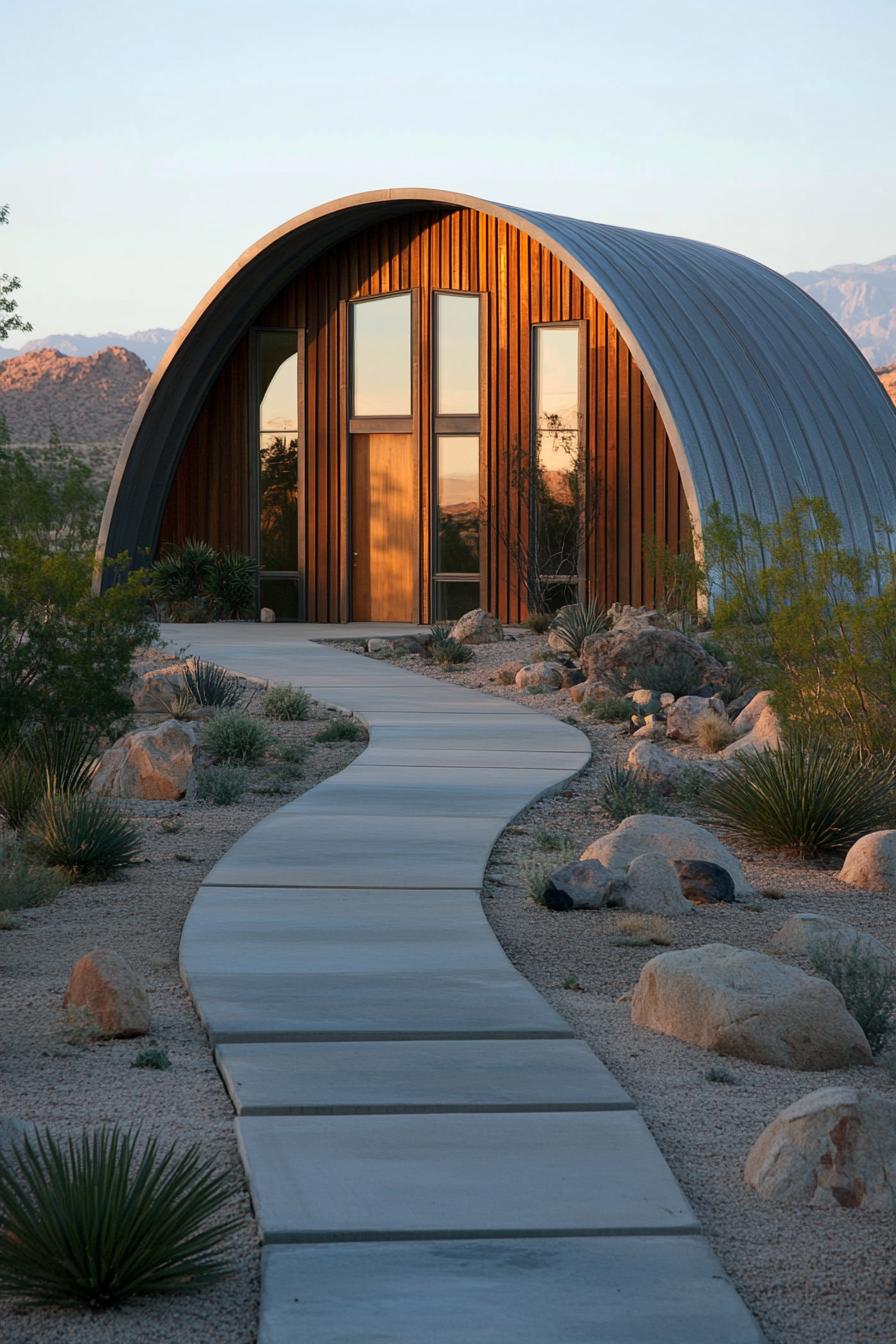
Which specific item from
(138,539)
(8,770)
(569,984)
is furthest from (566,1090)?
(138,539)

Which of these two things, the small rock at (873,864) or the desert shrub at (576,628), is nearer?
the small rock at (873,864)

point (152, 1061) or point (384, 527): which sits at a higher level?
point (384, 527)

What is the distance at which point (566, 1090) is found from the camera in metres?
5.08

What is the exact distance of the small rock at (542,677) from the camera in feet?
57.5

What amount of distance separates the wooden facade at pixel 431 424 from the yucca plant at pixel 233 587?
0.70 metres

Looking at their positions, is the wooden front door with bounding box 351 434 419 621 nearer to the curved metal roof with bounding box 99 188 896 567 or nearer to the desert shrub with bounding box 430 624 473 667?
the curved metal roof with bounding box 99 188 896 567

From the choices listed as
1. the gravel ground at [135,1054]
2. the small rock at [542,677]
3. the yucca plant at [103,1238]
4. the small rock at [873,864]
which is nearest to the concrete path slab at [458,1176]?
the gravel ground at [135,1054]

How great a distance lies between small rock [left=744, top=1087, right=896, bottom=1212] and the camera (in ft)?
14.3

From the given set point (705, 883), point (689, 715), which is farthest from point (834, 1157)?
point (689, 715)

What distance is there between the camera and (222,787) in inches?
432

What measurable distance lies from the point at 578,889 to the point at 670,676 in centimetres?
845

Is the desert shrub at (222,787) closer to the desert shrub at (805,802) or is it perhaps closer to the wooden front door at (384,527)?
the desert shrub at (805,802)

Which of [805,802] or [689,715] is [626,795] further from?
[689,715]

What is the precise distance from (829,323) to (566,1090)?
25034 mm
